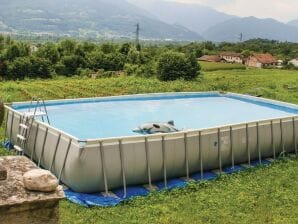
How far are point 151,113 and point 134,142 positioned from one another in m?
8.22

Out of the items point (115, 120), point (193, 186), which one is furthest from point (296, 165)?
point (115, 120)

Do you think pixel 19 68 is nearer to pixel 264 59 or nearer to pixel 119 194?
pixel 119 194

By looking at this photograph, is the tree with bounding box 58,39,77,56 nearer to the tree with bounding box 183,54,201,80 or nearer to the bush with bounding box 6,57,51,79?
the bush with bounding box 6,57,51,79

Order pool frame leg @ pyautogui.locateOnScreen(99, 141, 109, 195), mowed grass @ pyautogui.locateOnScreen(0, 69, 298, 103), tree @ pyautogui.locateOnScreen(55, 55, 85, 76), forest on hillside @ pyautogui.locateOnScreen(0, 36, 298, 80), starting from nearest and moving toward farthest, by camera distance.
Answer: pool frame leg @ pyautogui.locateOnScreen(99, 141, 109, 195) → mowed grass @ pyautogui.locateOnScreen(0, 69, 298, 103) → forest on hillside @ pyautogui.locateOnScreen(0, 36, 298, 80) → tree @ pyautogui.locateOnScreen(55, 55, 85, 76)

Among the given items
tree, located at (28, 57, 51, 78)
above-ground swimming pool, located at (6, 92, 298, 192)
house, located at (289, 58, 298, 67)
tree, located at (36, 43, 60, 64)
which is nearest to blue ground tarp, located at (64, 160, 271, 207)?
above-ground swimming pool, located at (6, 92, 298, 192)

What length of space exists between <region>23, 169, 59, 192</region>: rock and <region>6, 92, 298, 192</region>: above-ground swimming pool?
772cm

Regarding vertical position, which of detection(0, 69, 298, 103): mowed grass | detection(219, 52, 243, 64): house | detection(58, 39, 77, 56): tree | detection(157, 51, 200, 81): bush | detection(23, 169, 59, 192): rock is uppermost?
detection(58, 39, 77, 56): tree

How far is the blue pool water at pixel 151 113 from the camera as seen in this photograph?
1641 cm

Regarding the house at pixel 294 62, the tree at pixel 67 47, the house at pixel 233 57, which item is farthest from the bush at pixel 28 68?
the house at pixel 294 62

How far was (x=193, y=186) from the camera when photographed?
1111 cm

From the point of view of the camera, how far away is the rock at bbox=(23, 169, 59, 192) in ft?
8.91

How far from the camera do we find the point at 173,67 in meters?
33.8

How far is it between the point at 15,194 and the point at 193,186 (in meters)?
8.73

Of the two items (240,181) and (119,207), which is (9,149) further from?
(240,181)
